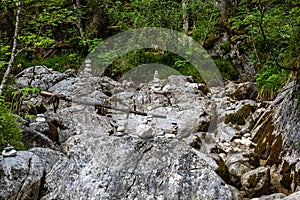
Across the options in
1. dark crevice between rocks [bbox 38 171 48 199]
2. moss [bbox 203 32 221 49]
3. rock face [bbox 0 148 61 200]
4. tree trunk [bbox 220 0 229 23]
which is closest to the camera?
rock face [bbox 0 148 61 200]

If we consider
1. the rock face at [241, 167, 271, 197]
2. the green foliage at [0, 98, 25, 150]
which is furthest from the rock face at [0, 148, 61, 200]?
the rock face at [241, 167, 271, 197]

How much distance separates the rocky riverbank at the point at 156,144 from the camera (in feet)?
11.0

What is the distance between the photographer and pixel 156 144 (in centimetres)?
357

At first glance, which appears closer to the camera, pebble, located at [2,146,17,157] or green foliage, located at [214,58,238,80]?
pebble, located at [2,146,17,157]

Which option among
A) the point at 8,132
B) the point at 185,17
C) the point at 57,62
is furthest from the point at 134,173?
the point at 57,62

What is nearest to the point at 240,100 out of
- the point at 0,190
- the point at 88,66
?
the point at 88,66

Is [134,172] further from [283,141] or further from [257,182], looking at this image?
[283,141]

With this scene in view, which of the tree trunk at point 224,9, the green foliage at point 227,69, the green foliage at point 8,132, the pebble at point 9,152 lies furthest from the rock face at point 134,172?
the tree trunk at point 224,9

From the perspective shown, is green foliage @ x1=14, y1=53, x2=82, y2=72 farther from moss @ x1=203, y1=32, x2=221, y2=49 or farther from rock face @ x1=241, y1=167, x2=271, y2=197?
rock face @ x1=241, y1=167, x2=271, y2=197

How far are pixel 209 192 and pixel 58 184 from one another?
60.0 inches

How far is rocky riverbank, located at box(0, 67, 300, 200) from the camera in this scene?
3.35 metres

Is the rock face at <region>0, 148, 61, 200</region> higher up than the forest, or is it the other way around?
the forest

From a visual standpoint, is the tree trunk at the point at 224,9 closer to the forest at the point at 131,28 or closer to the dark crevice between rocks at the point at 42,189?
the forest at the point at 131,28

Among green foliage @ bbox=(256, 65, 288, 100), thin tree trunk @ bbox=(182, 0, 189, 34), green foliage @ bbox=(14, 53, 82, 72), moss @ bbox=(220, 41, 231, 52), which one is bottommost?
green foliage @ bbox=(256, 65, 288, 100)
